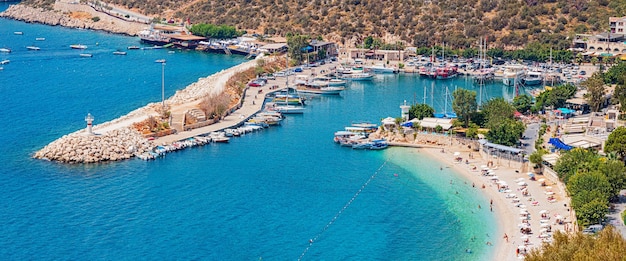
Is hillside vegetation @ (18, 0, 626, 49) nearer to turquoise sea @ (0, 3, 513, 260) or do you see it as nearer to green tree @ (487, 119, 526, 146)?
turquoise sea @ (0, 3, 513, 260)

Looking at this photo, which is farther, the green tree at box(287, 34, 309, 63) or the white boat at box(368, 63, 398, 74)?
the green tree at box(287, 34, 309, 63)

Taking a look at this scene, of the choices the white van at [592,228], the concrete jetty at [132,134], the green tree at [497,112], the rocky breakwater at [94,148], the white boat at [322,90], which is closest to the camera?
the white van at [592,228]

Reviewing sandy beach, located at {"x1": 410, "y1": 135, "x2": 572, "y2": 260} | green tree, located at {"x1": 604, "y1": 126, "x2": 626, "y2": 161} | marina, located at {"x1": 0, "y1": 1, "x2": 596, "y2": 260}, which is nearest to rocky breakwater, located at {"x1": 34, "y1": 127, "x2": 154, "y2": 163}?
marina, located at {"x1": 0, "y1": 1, "x2": 596, "y2": 260}

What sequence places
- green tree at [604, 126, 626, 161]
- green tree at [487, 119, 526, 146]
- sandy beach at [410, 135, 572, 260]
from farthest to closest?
green tree at [487, 119, 526, 146] < green tree at [604, 126, 626, 161] < sandy beach at [410, 135, 572, 260]

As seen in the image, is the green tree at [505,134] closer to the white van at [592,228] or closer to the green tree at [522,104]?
the green tree at [522,104]

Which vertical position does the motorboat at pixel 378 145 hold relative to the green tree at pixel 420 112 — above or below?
below

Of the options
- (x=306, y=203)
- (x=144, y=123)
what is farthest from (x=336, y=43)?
(x=306, y=203)

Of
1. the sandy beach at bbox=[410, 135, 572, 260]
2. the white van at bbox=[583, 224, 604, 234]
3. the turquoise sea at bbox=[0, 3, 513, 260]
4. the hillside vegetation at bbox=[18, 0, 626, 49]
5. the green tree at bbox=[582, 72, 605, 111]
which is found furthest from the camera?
the hillside vegetation at bbox=[18, 0, 626, 49]

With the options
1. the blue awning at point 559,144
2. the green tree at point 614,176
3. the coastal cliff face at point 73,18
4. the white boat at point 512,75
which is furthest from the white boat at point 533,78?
the coastal cliff face at point 73,18
